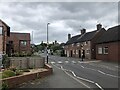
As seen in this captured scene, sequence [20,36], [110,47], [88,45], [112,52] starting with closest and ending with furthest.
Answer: [112,52], [110,47], [88,45], [20,36]

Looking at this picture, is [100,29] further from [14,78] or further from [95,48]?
[14,78]

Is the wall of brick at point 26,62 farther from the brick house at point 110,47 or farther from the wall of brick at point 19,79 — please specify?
the brick house at point 110,47

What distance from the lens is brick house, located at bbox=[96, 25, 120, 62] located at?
1754 inches

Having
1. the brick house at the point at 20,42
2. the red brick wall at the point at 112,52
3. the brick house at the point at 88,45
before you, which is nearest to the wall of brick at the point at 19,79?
the red brick wall at the point at 112,52

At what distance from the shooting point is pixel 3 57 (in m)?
27.1

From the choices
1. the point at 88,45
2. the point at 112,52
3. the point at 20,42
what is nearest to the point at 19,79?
the point at 112,52

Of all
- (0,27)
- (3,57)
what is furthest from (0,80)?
(0,27)

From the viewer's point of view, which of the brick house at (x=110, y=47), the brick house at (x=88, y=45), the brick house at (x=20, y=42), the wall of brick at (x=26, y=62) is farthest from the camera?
the brick house at (x=20, y=42)

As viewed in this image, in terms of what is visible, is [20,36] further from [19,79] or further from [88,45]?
[19,79]

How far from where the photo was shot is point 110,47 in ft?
155

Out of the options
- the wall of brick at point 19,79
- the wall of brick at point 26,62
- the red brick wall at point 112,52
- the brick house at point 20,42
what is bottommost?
the wall of brick at point 19,79

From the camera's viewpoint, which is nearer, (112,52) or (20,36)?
(112,52)

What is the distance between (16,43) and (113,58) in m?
29.9

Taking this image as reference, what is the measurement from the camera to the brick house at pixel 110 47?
44.6 meters
